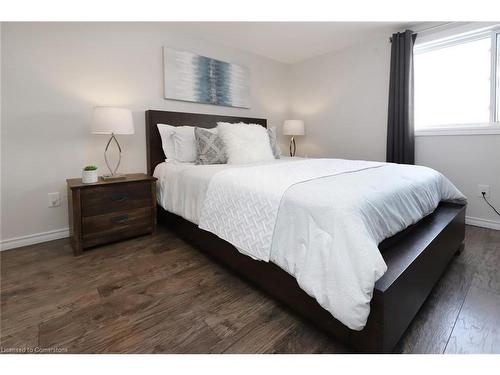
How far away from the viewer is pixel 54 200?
227 cm

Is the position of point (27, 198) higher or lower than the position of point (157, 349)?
higher

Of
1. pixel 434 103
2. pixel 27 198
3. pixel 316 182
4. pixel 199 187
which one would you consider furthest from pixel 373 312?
pixel 434 103

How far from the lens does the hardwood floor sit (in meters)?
1.09

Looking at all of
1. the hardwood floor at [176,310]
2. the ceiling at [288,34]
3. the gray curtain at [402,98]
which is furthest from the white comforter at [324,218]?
the ceiling at [288,34]

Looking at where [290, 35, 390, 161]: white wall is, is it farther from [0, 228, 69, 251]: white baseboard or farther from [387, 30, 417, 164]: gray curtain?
[0, 228, 69, 251]: white baseboard

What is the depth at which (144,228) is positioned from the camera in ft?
7.59

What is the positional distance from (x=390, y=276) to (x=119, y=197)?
79.0 inches

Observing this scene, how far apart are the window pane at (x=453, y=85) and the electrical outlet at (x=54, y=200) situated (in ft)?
12.3

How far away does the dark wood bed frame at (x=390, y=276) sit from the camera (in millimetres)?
942

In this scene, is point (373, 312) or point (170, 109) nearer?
point (373, 312)

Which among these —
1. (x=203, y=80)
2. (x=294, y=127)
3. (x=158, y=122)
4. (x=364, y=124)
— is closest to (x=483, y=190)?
(x=364, y=124)

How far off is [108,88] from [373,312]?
2724 mm

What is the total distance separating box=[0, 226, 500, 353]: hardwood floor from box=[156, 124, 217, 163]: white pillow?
106 centimetres

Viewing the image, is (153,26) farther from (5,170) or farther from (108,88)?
(5,170)
